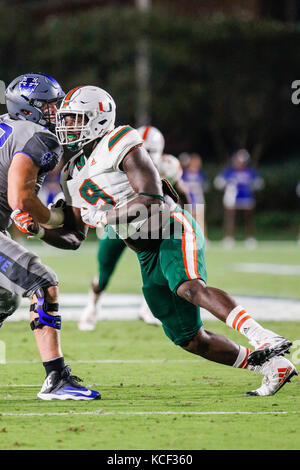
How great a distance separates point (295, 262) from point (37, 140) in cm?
1105

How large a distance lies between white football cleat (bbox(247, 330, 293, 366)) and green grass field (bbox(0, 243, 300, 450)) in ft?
0.89

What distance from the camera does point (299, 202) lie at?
26594 mm

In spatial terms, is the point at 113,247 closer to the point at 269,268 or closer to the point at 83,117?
the point at 83,117

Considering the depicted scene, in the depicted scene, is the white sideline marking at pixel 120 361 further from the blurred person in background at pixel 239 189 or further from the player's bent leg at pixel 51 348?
the blurred person in background at pixel 239 189

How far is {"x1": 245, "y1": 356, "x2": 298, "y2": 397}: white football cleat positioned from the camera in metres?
5.01

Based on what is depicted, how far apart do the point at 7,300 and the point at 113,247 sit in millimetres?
2928

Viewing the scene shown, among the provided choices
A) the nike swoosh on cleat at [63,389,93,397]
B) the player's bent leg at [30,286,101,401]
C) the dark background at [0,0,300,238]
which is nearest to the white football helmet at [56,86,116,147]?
the player's bent leg at [30,286,101,401]

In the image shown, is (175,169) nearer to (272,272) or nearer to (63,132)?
(63,132)

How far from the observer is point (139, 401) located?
17.0 ft

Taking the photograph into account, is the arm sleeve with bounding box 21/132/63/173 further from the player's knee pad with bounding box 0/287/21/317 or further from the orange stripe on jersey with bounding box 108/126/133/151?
the player's knee pad with bounding box 0/287/21/317

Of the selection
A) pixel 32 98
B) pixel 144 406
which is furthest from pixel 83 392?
pixel 32 98

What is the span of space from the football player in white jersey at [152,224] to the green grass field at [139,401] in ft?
1.04

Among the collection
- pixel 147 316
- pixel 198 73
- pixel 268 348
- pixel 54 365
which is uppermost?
pixel 268 348
